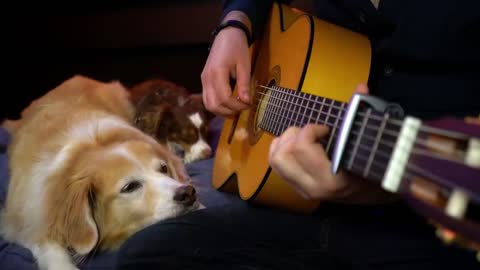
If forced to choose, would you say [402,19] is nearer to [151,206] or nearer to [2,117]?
[151,206]

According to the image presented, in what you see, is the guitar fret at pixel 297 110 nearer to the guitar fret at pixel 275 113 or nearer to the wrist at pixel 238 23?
the guitar fret at pixel 275 113

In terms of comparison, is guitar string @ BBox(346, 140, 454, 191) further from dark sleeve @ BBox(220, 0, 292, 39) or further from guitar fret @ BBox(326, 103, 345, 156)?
dark sleeve @ BBox(220, 0, 292, 39)

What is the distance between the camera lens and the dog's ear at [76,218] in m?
1.26

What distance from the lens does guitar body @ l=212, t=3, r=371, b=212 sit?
104cm

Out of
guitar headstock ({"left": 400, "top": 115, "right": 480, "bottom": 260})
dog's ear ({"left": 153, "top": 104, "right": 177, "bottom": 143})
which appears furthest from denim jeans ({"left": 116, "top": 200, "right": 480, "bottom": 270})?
dog's ear ({"left": 153, "top": 104, "right": 177, "bottom": 143})

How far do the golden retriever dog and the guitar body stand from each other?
0.20m

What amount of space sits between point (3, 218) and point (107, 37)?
1.56 metres

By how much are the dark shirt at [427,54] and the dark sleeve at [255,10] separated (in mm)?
343

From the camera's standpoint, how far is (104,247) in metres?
1.33

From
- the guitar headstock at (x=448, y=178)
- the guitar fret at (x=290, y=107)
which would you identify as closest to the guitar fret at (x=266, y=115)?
the guitar fret at (x=290, y=107)

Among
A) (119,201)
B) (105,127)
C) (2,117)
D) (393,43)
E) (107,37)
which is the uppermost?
(393,43)

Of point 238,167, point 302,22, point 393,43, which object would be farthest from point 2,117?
point 393,43

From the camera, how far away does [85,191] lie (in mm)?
1270

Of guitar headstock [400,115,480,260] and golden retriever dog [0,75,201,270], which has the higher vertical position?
guitar headstock [400,115,480,260]
